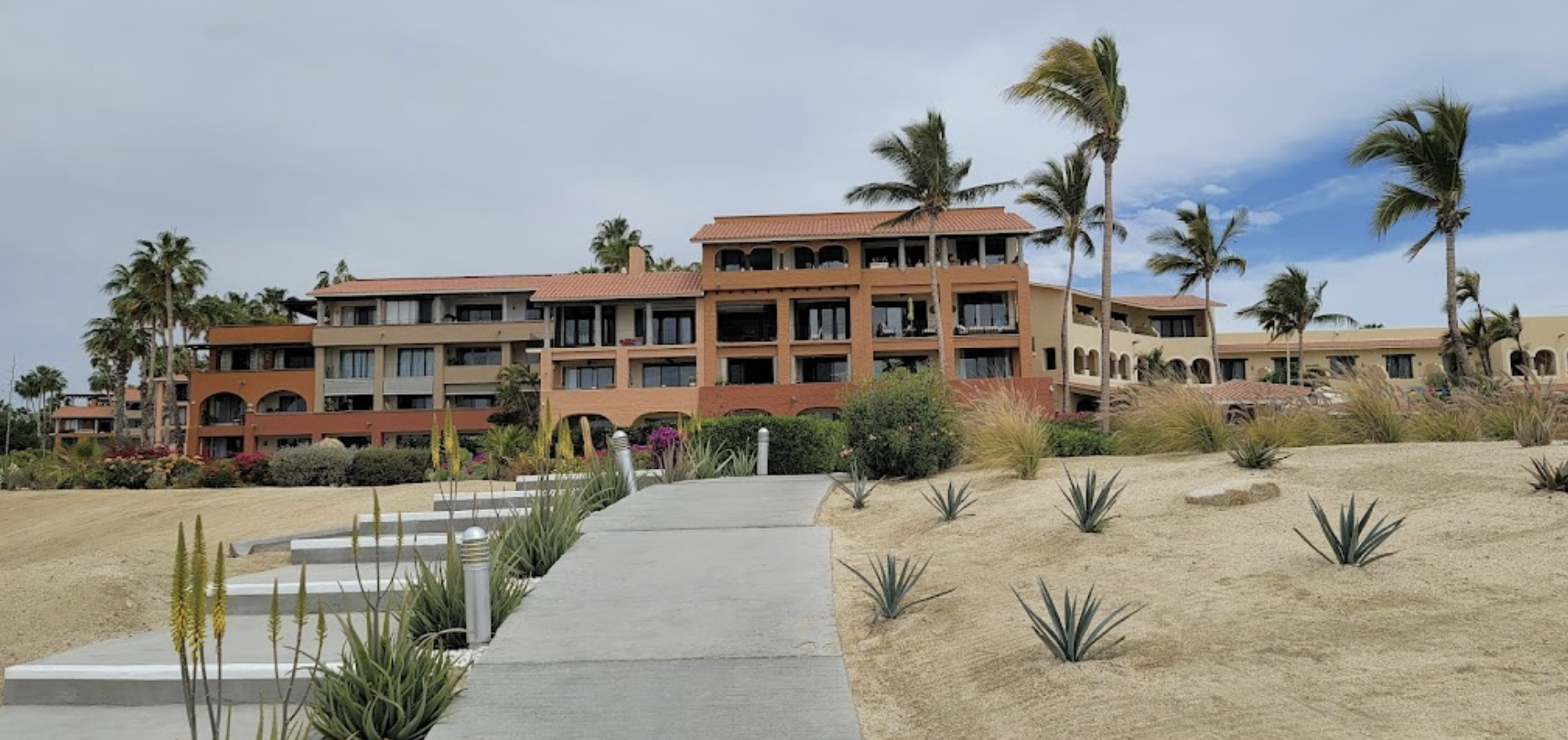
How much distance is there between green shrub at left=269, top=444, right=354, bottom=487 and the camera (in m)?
28.8

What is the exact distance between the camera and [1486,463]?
28.3ft

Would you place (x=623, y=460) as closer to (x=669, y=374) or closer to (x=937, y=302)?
(x=937, y=302)

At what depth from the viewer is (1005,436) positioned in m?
12.7

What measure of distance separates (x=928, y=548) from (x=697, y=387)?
3697 centimetres

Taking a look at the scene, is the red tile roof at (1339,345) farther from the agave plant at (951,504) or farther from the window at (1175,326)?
the agave plant at (951,504)

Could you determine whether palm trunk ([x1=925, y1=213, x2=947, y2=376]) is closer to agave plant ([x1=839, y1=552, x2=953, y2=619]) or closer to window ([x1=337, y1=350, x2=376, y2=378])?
window ([x1=337, y1=350, x2=376, y2=378])

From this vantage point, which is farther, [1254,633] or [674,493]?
[674,493]

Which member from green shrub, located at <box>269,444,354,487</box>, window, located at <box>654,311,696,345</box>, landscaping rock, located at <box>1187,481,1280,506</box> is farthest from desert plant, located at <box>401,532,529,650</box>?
window, located at <box>654,311,696,345</box>

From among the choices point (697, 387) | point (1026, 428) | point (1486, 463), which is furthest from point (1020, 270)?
point (1486, 463)

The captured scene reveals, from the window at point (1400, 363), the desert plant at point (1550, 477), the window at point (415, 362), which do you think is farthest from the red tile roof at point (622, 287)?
the desert plant at point (1550, 477)

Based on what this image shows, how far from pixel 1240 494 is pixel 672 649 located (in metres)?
5.08

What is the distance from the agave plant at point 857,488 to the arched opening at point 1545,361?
56.3 m

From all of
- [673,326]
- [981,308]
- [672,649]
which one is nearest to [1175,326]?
[981,308]

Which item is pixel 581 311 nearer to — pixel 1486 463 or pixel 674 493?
pixel 674 493
